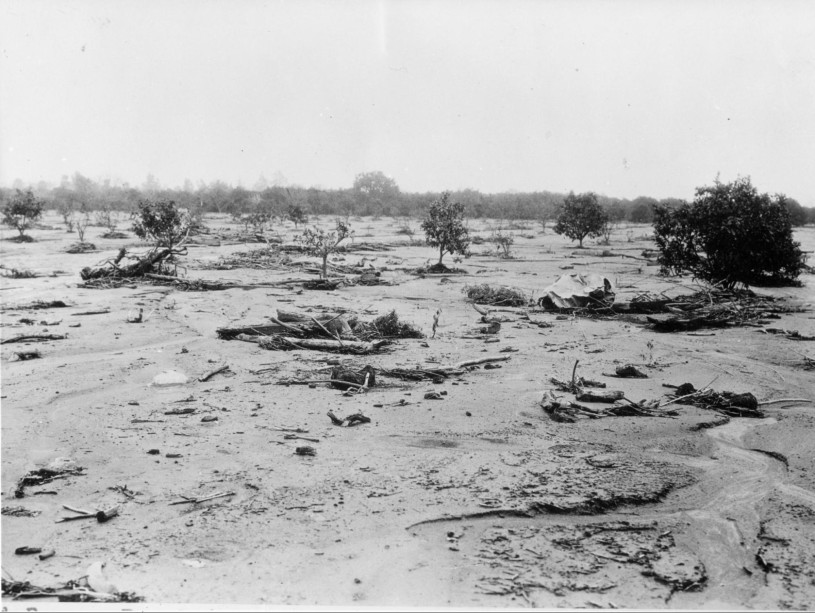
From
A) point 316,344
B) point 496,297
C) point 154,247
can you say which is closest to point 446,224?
point 496,297

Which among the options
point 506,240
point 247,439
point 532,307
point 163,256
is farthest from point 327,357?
point 506,240

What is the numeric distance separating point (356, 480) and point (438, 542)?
0.96m

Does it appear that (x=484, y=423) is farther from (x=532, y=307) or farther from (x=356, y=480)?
(x=532, y=307)

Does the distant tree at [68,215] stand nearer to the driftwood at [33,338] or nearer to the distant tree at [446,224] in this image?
the distant tree at [446,224]

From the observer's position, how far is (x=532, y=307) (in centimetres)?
1174

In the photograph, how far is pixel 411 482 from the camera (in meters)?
4.15

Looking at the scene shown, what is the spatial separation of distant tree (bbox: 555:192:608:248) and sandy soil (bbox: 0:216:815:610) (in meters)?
17.4

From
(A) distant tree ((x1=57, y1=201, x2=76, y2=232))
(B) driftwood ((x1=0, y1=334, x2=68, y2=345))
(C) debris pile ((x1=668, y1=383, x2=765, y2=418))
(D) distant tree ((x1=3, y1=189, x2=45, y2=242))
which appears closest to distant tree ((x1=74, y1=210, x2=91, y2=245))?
(A) distant tree ((x1=57, y1=201, x2=76, y2=232))

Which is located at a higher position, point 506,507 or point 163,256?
point 163,256

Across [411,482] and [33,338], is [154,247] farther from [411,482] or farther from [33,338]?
[411,482]

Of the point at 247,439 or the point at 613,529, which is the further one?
the point at 247,439

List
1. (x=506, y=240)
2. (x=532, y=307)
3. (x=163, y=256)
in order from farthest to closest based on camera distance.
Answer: (x=506, y=240)
(x=163, y=256)
(x=532, y=307)

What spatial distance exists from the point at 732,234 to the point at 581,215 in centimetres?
1248

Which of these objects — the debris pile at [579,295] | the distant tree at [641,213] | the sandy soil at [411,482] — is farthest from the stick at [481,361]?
the distant tree at [641,213]
